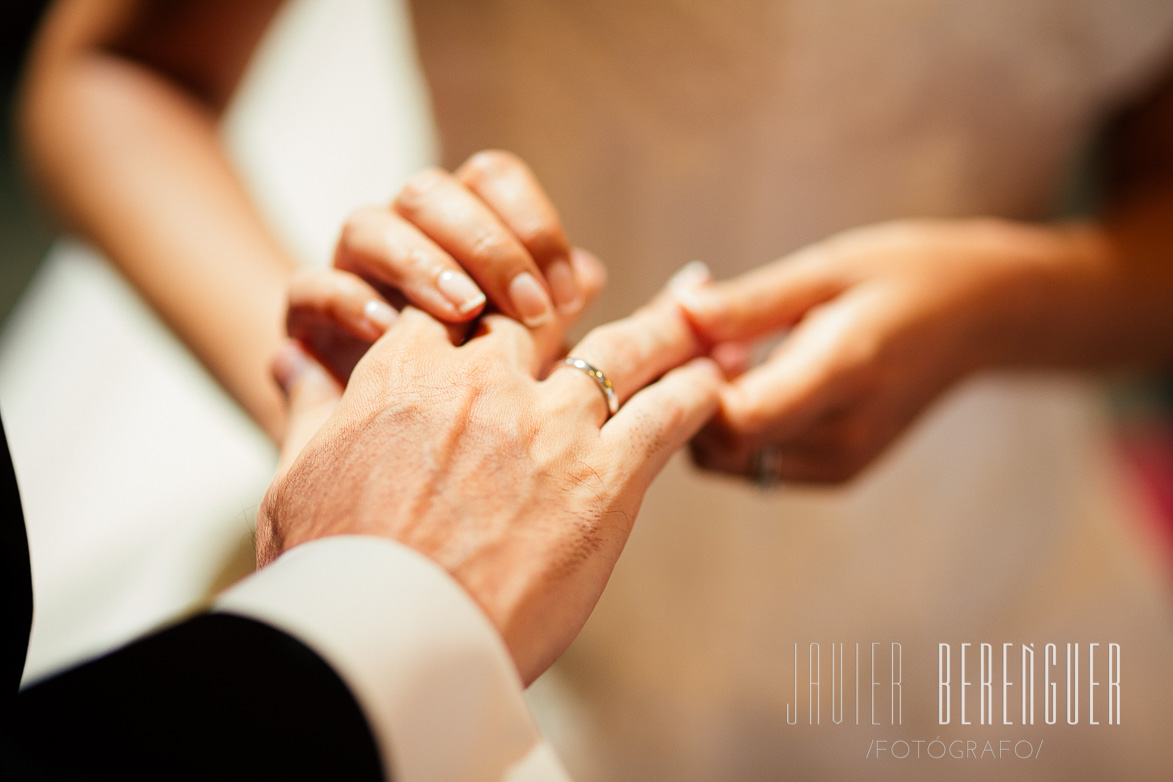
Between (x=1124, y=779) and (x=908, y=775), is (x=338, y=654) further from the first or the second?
(x=1124, y=779)

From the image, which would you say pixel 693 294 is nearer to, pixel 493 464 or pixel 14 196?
pixel 493 464

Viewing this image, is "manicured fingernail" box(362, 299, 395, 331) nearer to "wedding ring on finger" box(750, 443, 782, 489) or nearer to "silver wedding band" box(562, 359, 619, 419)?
"silver wedding band" box(562, 359, 619, 419)

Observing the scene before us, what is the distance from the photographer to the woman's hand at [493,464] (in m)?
0.26

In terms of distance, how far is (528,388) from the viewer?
0.34m

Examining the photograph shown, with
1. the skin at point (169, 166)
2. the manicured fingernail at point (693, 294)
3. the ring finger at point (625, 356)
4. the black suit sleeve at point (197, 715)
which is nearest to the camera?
the black suit sleeve at point (197, 715)

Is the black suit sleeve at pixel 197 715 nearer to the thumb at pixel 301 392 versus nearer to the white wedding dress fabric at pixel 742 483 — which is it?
the thumb at pixel 301 392

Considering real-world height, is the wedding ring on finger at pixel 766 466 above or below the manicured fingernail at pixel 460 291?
below

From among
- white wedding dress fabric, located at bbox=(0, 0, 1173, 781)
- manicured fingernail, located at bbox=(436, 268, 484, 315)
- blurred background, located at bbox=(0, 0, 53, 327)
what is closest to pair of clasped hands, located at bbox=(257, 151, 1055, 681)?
manicured fingernail, located at bbox=(436, 268, 484, 315)

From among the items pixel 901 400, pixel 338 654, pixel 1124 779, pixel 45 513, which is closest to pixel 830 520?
pixel 901 400

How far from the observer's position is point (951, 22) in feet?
1.96

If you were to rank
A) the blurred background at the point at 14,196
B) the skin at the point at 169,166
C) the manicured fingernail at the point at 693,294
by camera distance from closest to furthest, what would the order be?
1. the manicured fingernail at the point at 693,294
2. the skin at the point at 169,166
3. the blurred background at the point at 14,196

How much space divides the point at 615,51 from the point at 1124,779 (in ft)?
2.40

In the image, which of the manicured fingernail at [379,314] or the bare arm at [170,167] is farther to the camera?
the bare arm at [170,167]

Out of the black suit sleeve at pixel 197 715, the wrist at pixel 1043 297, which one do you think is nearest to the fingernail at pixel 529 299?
the black suit sleeve at pixel 197 715
